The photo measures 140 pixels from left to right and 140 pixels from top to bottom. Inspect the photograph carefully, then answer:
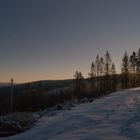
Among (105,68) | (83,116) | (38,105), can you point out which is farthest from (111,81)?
(83,116)

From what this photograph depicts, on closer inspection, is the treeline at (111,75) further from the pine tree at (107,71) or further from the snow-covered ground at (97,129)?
the snow-covered ground at (97,129)

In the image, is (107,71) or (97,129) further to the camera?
(107,71)

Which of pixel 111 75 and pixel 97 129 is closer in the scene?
pixel 97 129

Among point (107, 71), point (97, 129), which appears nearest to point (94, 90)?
point (107, 71)

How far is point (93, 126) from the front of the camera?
13.6 m

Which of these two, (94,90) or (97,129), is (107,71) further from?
(97,129)

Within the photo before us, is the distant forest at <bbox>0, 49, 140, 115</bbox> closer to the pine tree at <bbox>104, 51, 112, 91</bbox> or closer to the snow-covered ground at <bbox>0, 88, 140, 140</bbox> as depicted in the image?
the pine tree at <bbox>104, 51, 112, 91</bbox>

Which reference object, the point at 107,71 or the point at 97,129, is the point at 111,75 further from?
the point at 97,129

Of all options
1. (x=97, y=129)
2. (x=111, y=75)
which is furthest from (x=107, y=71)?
(x=97, y=129)

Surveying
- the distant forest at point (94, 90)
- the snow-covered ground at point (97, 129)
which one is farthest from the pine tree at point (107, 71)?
the snow-covered ground at point (97, 129)

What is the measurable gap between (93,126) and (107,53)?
82722 mm

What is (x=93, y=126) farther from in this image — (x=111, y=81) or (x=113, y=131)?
(x=111, y=81)

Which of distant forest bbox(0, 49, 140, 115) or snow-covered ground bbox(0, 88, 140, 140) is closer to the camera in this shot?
snow-covered ground bbox(0, 88, 140, 140)

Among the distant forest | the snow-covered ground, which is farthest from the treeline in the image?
the snow-covered ground
